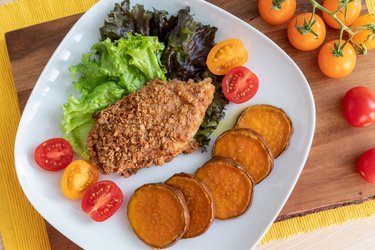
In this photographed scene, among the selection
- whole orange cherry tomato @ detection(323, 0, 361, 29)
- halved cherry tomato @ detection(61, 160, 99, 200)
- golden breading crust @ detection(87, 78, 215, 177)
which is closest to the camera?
golden breading crust @ detection(87, 78, 215, 177)

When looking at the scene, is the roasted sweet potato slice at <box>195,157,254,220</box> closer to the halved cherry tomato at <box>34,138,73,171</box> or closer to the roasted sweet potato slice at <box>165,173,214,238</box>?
the roasted sweet potato slice at <box>165,173,214,238</box>

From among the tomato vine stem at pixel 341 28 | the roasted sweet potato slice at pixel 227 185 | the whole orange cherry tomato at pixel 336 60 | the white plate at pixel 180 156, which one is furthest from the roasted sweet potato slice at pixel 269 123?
the tomato vine stem at pixel 341 28

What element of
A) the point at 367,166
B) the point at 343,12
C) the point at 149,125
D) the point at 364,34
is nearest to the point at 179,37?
the point at 149,125

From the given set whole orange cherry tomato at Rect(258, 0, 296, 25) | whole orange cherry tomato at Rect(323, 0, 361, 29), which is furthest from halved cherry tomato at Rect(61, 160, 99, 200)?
whole orange cherry tomato at Rect(323, 0, 361, 29)

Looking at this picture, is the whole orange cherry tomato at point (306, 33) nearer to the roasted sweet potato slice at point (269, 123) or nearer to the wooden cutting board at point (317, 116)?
the wooden cutting board at point (317, 116)

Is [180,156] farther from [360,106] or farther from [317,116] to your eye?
[360,106]
